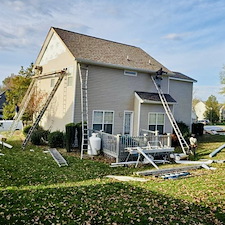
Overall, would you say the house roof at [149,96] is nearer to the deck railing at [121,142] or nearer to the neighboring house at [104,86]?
the neighboring house at [104,86]

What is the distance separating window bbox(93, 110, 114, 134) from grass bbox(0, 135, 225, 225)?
5.80 metres

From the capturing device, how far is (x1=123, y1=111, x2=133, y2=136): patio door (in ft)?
55.0

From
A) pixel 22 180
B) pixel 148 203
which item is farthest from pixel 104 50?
pixel 148 203

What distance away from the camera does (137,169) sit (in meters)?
10.2

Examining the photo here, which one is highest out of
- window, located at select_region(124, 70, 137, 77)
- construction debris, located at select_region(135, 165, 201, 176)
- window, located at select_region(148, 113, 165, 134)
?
window, located at select_region(124, 70, 137, 77)

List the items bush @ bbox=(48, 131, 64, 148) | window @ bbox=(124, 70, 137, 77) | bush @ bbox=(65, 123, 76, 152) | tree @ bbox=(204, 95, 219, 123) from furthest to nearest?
tree @ bbox=(204, 95, 219, 123) < window @ bbox=(124, 70, 137, 77) < bush @ bbox=(48, 131, 64, 148) < bush @ bbox=(65, 123, 76, 152)

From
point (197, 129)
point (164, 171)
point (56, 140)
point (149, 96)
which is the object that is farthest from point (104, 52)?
point (197, 129)

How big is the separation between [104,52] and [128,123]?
5727 mm

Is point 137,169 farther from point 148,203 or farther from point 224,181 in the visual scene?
point 148,203

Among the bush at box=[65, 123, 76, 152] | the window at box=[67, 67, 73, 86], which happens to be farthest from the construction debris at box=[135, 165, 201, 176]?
the window at box=[67, 67, 73, 86]

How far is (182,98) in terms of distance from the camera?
2102 centimetres

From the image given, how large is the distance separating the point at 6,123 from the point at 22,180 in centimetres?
1752

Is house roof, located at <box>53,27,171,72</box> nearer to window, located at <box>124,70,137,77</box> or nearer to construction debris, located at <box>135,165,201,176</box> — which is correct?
window, located at <box>124,70,137,77</box>

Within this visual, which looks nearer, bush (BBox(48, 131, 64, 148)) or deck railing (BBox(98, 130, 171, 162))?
deck railing (BBox(98, 130, 171, 162))
